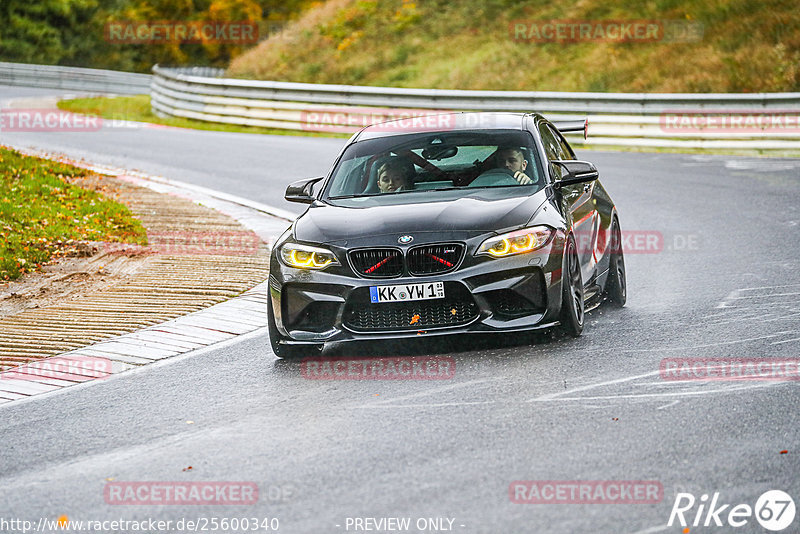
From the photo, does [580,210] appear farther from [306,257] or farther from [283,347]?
[283,347]

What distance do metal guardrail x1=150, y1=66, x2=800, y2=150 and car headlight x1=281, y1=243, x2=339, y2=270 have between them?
14.7 metres

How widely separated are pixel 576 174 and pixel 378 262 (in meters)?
1.85

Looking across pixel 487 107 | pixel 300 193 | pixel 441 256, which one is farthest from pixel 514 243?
pixel 487 107

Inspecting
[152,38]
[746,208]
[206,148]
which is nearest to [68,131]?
[206,148]

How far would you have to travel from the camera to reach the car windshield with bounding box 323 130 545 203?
930cm

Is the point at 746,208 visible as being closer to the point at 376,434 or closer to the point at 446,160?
the point at 446,160

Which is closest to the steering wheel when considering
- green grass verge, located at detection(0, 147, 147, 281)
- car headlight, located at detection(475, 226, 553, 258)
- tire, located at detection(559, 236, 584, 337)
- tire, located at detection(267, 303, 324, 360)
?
tire, located at detection(559, 236, 584, 337)

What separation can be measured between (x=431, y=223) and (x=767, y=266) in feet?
14.3

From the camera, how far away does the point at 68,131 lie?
27609 millimetres

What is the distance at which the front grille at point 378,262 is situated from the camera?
814 cm

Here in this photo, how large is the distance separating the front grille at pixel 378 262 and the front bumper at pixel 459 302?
0.06 meters

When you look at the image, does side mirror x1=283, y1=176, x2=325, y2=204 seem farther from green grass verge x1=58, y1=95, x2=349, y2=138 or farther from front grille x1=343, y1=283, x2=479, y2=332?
green grass verge x1=58, y1=95, x2=349, y2=138

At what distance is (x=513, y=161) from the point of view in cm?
943

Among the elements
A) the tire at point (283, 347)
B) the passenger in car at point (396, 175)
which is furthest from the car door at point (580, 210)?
the tire at point (283, 347)
